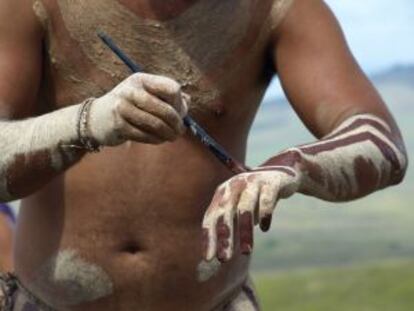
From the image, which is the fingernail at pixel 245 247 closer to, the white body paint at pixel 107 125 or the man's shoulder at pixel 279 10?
the white body paint at pixel 107 125

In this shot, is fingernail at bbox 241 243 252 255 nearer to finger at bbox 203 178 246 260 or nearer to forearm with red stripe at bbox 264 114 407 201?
finger at bbox 203 178 246 260

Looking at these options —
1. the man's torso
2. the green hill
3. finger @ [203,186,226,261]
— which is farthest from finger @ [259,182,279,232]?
the green hill

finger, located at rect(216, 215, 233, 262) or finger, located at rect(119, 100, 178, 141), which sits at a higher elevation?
finger, located at rect(119, 100, 178, 141)

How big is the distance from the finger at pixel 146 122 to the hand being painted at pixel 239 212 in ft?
0.86

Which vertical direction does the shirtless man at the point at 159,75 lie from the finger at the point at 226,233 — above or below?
below

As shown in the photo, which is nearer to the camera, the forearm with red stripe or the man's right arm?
the man's right arm

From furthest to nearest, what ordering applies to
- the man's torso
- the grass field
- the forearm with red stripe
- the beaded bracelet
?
the grass field, the man's torso, the beaded bracelet, the forearm with red stripe

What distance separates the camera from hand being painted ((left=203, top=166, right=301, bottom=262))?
4137 millimetres

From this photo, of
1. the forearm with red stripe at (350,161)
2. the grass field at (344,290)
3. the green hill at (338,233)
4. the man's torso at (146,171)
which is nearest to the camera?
the forearm with red stripe at (350,161)

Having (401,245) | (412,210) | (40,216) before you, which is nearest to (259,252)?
(401,245)

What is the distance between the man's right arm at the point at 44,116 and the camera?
14.4 feet

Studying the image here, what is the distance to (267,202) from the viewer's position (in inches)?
166

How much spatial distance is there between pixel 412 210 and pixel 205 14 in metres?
154

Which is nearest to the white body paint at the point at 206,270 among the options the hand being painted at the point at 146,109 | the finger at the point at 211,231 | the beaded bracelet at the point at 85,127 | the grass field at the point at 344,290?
the beaded bracelet at the point at 85,127
